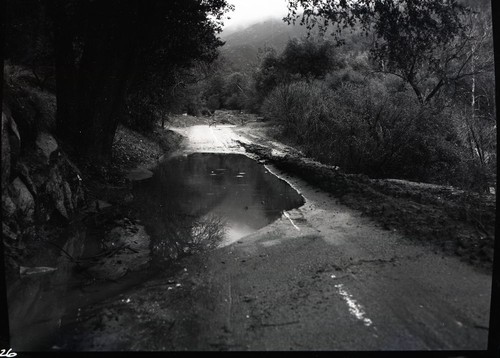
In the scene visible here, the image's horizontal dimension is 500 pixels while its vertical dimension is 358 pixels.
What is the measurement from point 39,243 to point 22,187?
3.22 ft

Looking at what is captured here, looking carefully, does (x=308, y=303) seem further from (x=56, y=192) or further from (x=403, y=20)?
(x=56, y=192)

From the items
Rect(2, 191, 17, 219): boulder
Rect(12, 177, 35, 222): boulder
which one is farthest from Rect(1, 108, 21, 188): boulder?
Rect(12, 177, 35, 222): boulder

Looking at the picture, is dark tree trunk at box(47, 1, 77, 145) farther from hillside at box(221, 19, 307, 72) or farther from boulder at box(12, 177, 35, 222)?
hillside at box(221, 19, 307, 72)

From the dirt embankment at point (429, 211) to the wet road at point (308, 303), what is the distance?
26 cm

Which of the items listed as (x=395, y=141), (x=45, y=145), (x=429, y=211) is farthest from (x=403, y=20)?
(x=395, y=141)

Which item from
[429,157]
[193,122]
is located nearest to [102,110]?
[429,157]

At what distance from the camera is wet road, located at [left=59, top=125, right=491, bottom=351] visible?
365 cm

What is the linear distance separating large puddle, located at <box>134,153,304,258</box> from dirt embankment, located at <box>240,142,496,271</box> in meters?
1.71

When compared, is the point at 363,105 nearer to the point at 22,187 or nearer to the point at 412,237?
the point at 412,237

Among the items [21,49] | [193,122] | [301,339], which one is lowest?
[193,122]

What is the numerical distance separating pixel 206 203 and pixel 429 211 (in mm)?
6165

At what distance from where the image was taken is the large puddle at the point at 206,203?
818 cm

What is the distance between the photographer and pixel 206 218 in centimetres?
975

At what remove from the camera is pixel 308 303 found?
4582 mm
